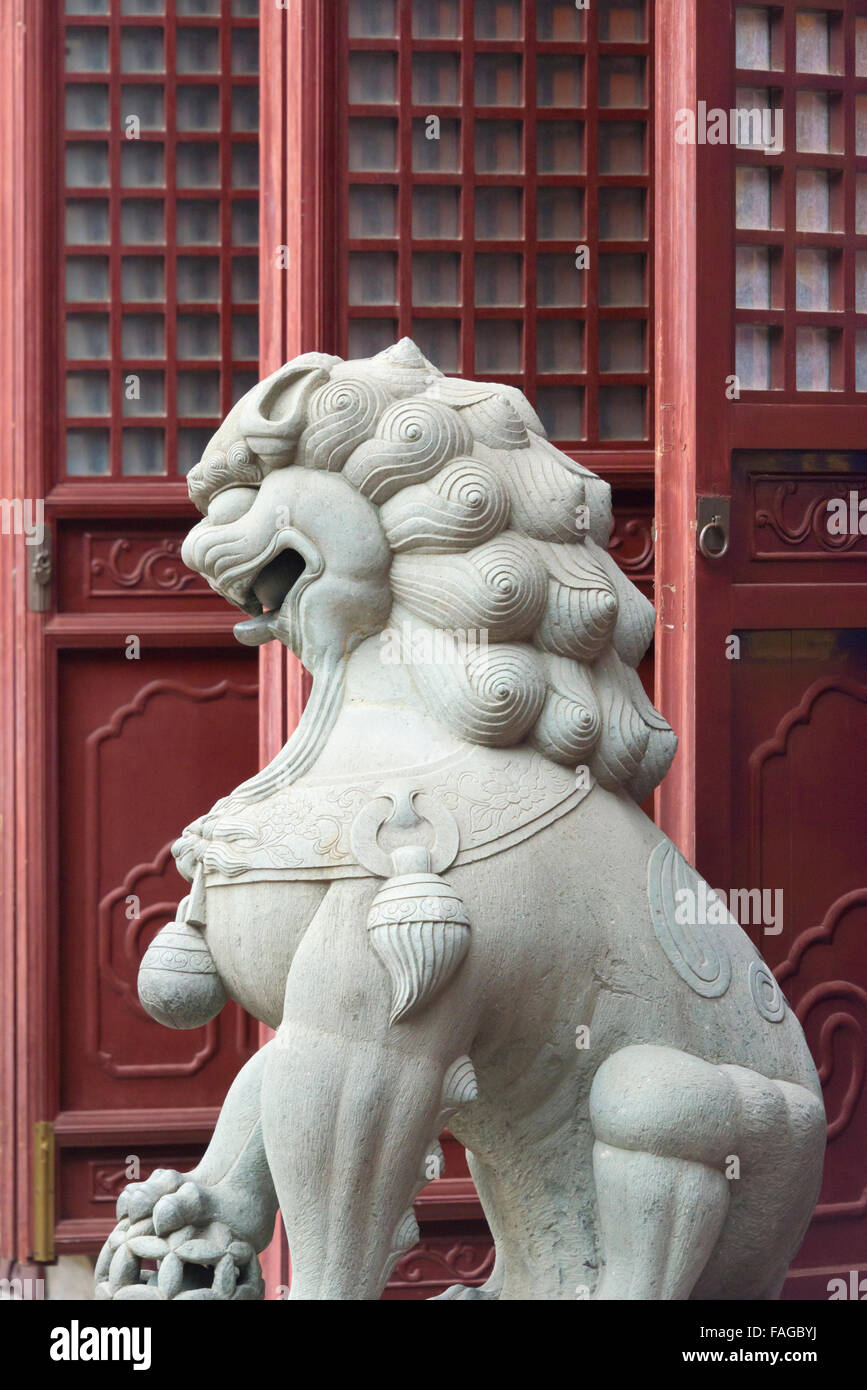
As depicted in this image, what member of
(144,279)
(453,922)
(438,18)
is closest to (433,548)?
(453,922)

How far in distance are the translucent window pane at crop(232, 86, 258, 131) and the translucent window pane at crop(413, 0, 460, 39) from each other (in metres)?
0.49

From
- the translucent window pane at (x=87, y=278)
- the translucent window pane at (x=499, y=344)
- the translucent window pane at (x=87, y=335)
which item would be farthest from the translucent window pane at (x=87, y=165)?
the translucent window pane at (x=499, y=344)

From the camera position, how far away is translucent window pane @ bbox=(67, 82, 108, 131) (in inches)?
147

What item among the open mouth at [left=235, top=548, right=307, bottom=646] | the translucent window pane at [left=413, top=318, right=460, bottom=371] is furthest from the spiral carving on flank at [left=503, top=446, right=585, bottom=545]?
the translucent window pane at [left=413, top=318, right=460, bottom=371]

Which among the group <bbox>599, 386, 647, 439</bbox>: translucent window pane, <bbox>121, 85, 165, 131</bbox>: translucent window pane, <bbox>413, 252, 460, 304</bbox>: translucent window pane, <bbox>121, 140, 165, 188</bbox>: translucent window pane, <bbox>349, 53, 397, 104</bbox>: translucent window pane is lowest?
<bbox>599, 386, 647, 439</bbox>: translucent window pane

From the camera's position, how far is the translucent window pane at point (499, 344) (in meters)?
3.45

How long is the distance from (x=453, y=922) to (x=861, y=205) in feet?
5.88

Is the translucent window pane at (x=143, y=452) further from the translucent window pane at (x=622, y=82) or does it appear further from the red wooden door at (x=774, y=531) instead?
the red wooden door at (x=774, y=531)

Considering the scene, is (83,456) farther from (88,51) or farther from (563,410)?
(563,410)

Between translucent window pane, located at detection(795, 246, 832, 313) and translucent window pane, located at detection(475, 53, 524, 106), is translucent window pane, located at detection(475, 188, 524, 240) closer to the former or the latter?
translucent window pane, located at detection(475, 53, 524, 106)

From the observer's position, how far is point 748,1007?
Result: 2.00 m

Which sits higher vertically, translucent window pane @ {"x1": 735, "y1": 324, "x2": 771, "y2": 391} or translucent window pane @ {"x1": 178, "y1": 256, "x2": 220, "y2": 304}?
translucent window pane @ {"x1": 178, "y1": 256, "x2": 220, "y2": 304}
